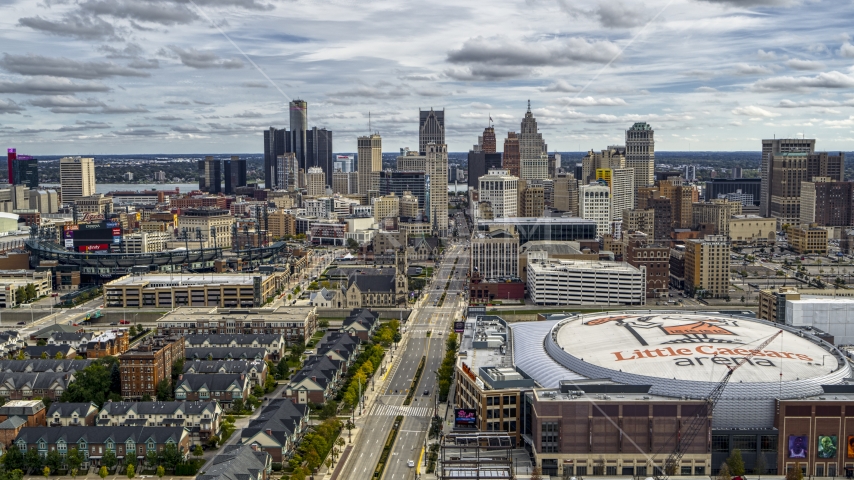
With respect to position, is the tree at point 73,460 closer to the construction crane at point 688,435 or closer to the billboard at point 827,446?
the construction crane at point 688,435

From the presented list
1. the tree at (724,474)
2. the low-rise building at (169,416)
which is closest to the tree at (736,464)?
the tree at (724,474)

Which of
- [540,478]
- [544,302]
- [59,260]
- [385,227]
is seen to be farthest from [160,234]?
[540,478]

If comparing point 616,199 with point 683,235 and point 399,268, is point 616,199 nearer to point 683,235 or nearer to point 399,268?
point 683,235

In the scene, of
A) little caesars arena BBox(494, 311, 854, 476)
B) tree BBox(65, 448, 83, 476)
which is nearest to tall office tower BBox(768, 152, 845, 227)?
little caesars arena BBox(494, 311, 854, 476)

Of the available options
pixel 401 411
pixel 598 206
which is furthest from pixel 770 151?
pixel 401 411

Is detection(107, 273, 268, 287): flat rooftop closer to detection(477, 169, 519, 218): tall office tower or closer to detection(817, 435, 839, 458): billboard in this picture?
detection(817, 435, 839, 458): billboard

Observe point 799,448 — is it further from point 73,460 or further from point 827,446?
point 73,460
